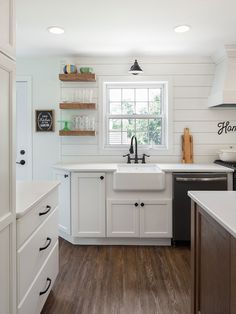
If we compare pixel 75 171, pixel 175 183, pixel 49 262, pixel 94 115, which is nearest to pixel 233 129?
pixel 175 183

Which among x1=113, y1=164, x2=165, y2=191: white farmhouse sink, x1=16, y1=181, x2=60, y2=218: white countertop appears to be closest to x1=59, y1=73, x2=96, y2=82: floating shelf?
x1=113, y1=164, x2=165, y2=191: white farmhouse sink

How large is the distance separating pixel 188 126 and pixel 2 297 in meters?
3.06

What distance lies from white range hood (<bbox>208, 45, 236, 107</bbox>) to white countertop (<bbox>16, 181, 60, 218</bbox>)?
7.28 feet

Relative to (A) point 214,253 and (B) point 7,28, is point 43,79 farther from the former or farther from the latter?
(A) point 214,253

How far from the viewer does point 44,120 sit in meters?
3.76

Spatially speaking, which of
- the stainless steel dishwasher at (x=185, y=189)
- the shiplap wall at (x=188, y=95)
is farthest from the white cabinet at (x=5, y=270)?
the shiplap wall at (x=188, y=95)

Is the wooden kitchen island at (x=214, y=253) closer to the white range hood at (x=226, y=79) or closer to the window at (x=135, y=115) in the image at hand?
the white range hood at (x=226, y=79)

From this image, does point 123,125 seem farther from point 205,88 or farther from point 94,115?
point 205,88

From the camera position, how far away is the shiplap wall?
3.71 metres

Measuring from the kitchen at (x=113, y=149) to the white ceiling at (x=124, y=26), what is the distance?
0.02 meters

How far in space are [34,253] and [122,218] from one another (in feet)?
5.25

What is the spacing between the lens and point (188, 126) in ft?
12.3

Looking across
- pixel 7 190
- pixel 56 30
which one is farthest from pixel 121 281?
pixel 56 30

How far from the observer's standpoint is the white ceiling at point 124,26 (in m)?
2.32
